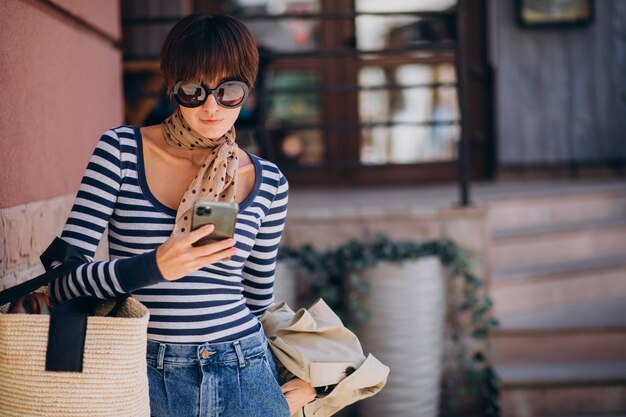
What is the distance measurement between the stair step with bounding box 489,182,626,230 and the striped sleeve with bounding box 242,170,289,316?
3.56 m

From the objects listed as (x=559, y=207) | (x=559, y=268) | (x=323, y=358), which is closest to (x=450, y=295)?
(x=559, y=268)

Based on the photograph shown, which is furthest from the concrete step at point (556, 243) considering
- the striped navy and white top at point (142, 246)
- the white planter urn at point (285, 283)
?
the striped navy and white top at point (142, 246)

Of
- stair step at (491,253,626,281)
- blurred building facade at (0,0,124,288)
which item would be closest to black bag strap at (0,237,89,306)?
blurred building facade at (0,0,124,288)

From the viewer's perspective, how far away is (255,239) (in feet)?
5.98

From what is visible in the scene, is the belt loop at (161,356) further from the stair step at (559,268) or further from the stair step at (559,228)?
the stair step at (559,228)

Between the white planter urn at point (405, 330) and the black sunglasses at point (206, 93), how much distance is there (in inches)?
102

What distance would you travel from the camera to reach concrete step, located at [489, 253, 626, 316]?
486 centimetres

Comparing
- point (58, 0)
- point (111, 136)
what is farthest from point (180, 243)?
point (58, 0)

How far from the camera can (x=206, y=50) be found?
1.60 metres

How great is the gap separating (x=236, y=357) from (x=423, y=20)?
5.95 metres

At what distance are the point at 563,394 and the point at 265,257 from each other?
3.03 metres

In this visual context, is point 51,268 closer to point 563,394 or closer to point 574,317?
point 563,394

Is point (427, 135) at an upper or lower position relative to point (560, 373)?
upper

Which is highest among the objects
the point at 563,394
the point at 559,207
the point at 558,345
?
the point at 559,207
